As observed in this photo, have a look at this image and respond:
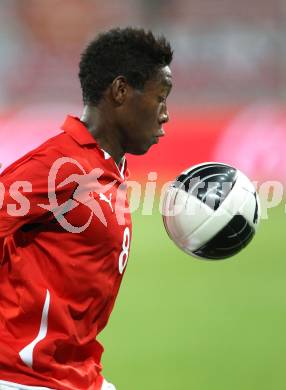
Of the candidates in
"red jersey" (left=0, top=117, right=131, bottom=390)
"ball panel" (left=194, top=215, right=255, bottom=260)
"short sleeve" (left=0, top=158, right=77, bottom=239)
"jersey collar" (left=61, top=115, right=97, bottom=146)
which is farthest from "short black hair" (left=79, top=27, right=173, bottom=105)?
"ball panel" (left=194, top=215, right=255, bottom=260)

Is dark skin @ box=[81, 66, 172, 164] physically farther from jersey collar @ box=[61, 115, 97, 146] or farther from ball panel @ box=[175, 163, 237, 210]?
ball panel @ box=[175, 163, 237, 210]

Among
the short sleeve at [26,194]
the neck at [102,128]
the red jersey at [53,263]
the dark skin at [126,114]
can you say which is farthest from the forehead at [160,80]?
the short sleeve at [26,194]

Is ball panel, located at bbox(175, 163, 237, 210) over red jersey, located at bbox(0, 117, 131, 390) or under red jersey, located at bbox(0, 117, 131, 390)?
over

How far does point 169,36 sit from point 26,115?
2.30 metres

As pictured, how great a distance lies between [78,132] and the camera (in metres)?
2.70

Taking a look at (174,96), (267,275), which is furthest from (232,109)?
(267,275)

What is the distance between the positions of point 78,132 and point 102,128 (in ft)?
0.36

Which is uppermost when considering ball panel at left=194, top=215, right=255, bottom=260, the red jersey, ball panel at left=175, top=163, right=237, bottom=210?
ball panel at left=175, top=163, right=237, bottom=210

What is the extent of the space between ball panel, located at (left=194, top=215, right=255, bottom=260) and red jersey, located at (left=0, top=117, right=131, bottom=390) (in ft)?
1.44

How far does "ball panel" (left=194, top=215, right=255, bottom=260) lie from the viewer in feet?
9.77

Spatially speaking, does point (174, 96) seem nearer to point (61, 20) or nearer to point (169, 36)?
point (169, 36)

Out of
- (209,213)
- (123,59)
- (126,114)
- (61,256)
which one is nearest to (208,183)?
(209,213)

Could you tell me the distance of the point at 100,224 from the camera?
8.54ft

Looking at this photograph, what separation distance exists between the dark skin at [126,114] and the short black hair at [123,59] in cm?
2
